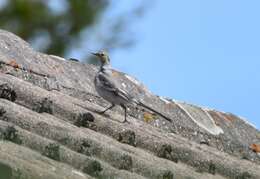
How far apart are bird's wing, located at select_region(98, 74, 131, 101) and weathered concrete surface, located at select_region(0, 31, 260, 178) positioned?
0.13 m

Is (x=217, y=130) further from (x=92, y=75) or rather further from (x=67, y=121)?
(x=67, y=121)

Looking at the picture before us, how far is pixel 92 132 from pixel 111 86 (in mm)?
3490

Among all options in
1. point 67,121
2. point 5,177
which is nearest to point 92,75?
point 67,121

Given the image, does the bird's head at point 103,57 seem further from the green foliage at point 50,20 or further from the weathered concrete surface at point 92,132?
the green foliage at point 50,20

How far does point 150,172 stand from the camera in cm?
700

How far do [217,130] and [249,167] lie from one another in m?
2.35

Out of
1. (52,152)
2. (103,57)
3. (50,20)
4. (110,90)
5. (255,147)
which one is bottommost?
(52,152)

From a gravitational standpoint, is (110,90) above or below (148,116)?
above

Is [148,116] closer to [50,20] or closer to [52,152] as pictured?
[52,152]

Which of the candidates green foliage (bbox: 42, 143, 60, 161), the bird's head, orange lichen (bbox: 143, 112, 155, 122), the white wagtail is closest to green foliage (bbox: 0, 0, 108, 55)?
the bird's head

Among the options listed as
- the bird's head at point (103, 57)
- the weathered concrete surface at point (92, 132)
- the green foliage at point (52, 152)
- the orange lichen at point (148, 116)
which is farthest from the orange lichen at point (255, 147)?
the green foliage at point (52, 152)

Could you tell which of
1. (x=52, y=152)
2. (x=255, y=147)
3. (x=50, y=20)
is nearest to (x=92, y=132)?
(x=52, y=152)

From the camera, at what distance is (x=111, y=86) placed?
37.1 ft

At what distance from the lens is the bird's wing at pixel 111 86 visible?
35.9 feet
